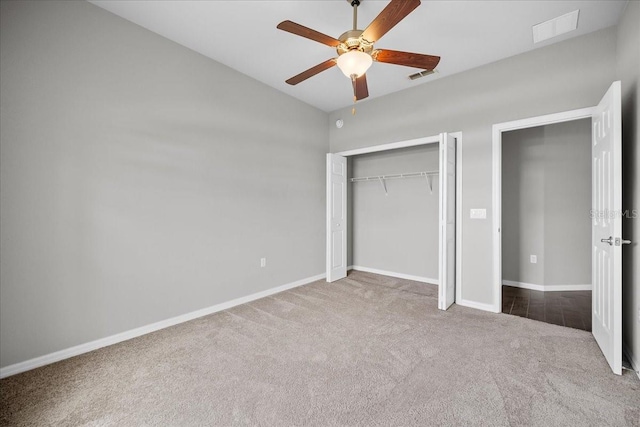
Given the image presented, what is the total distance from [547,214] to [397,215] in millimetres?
2187

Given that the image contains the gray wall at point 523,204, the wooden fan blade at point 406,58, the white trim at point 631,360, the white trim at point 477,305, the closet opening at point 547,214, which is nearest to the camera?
the white trim at point 631,360

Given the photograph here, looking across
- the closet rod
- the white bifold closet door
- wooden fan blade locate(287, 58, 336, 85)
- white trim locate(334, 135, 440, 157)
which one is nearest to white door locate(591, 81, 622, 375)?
the white bifold closet door

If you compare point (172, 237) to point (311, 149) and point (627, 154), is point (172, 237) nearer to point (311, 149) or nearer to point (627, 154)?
point (311, 149)

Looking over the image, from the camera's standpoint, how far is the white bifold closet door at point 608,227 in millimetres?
2045

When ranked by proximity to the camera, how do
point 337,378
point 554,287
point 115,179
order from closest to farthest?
point 337,378 < point 115,179 < point 554,287

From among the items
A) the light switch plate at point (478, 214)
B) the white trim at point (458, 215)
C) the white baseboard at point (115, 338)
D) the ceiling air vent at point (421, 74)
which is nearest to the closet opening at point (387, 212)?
the white trim at point (458, 215)

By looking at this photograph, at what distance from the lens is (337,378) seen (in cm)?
203

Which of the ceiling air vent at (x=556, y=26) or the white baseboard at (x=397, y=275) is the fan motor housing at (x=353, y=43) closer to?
the ceiling air vent at (x=556, y=26)

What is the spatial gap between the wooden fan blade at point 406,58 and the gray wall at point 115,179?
2068mm

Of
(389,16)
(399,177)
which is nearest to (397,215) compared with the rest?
(399,177)

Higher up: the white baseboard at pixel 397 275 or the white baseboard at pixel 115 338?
the white baseboard at pixel 397 275

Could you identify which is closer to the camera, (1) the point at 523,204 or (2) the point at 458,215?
(2) the point at 458,215

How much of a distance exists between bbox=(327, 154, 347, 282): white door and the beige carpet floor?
1675mm

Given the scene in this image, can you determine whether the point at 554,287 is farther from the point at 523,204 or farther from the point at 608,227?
the point at 608,227
